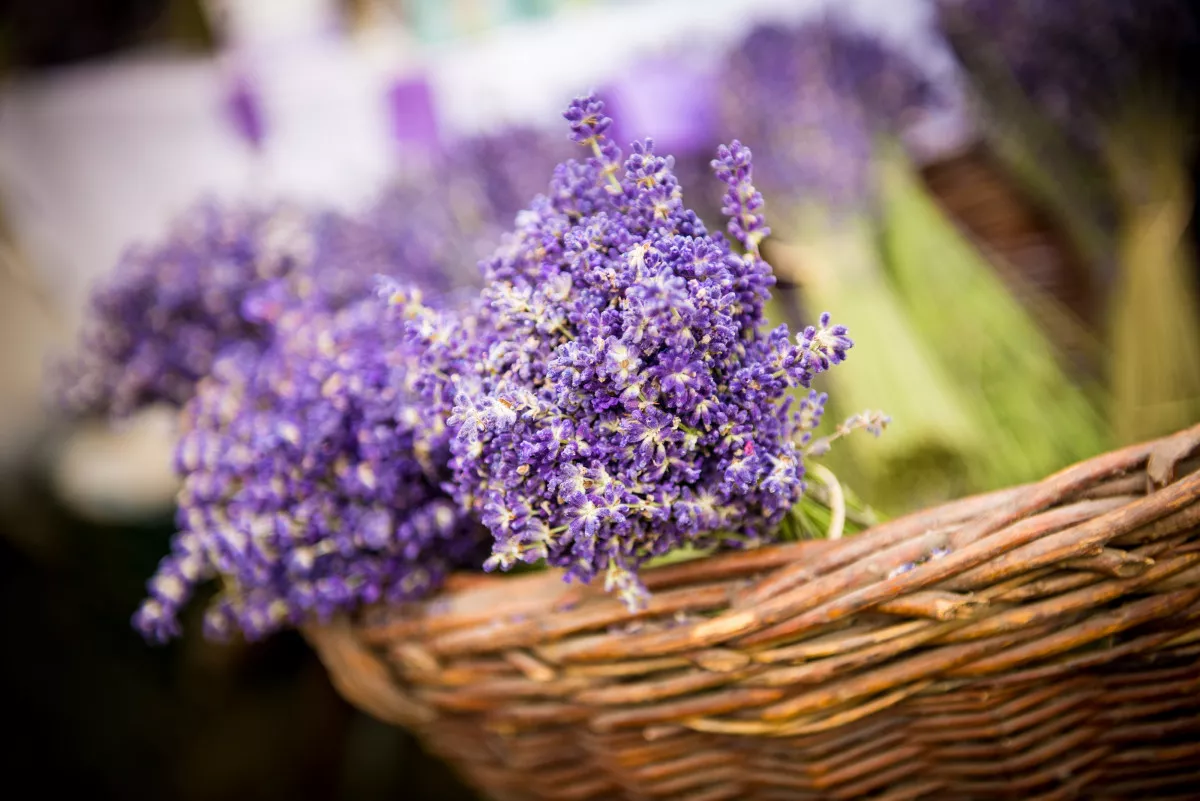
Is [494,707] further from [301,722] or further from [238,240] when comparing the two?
[301,722]

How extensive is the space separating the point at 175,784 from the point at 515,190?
1231mm

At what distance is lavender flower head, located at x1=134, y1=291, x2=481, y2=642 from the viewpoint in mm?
666

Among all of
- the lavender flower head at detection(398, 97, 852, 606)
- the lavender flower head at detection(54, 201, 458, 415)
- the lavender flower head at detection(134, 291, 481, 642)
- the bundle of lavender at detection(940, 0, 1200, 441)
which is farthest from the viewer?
the bundle of lavender at detection(940, 0, 1200, 441)

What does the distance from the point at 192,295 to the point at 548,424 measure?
0.57 m

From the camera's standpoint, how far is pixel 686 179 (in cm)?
113

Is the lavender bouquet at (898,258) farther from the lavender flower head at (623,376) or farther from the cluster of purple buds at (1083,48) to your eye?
the lavender flower head at (623,376)

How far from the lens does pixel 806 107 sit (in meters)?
1.13

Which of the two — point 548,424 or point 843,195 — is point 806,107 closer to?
point 843,195

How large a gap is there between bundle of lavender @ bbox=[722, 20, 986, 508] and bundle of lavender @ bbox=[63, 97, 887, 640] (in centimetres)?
47

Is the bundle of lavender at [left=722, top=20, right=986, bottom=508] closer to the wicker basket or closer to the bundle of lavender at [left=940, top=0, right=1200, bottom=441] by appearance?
the bundle of lavender at [left=940, top=0, right=1200, bottom=441]

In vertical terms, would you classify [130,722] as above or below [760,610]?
below

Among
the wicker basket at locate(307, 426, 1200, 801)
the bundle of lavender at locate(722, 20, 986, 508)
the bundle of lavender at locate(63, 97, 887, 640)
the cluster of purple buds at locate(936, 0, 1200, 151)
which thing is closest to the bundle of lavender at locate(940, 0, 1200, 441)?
the cluster of purple buds at locate(936, 0, 1200, 151)

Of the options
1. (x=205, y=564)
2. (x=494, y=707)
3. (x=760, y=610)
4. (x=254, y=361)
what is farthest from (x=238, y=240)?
(x=760, y=610)

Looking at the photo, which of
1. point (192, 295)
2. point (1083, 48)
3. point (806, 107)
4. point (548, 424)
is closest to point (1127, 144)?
point (1083, 48)
